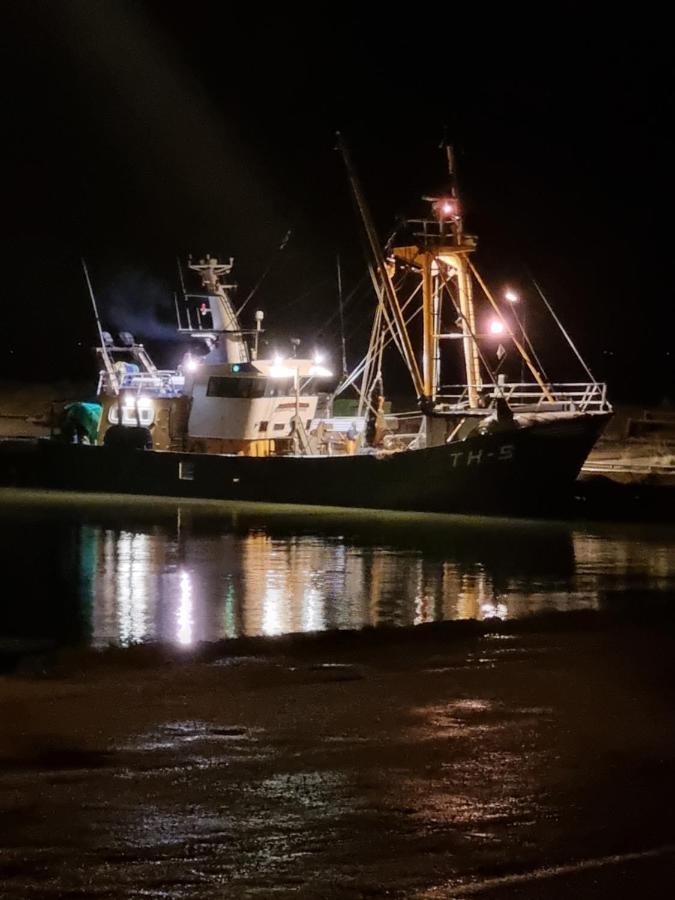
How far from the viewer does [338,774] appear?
8.24 m

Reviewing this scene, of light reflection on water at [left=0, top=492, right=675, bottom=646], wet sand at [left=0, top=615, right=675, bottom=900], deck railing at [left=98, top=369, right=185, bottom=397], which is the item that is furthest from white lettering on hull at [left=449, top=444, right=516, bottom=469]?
wet sand at [left=0, top=615, right=675, bottom=900]

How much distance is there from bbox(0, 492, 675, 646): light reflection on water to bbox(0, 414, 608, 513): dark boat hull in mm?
1114

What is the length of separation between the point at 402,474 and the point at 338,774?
2192 centimetres

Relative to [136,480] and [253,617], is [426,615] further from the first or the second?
[136,480]

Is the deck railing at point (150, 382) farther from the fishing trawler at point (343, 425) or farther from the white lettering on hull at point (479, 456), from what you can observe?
the white lettering on hull at point (479, 456)

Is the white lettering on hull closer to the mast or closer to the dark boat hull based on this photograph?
the dark boat hull

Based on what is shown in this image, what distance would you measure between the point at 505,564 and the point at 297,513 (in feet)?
32.6

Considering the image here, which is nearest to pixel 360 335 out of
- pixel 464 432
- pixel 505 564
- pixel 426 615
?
pixel 464 432

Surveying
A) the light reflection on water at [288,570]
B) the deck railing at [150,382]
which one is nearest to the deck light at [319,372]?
the deck railing at [150,382]

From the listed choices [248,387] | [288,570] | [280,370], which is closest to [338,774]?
[288,570]

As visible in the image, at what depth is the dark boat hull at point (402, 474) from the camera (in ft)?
95.1

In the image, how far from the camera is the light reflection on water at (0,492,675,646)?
14828 millimetres

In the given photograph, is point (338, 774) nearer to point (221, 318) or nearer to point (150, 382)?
point (221, 318)

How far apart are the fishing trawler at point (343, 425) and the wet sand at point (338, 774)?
16949mm
